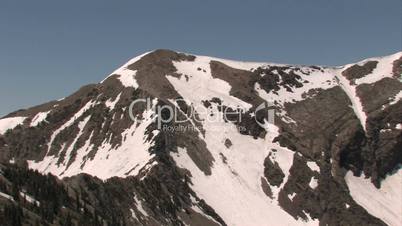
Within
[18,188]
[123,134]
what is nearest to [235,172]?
[123,134]

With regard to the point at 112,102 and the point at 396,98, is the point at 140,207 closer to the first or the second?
the point at 112,102

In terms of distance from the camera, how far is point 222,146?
165 meters

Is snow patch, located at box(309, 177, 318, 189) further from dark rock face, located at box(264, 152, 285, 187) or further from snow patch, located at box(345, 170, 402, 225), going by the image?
snow patch, located at box(345, 170, 402, 225)

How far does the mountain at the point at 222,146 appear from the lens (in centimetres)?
14221

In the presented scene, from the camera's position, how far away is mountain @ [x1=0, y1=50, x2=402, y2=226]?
142 metres

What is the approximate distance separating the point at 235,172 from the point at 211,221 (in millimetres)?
30361

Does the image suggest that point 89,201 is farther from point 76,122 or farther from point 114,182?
point 76,122

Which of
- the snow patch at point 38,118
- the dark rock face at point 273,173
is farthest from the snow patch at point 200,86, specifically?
the snow patch at point 38,118

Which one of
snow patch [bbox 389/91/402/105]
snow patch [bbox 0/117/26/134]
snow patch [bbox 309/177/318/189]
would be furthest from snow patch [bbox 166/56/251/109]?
snow patch [bbox 0/117/26/134]

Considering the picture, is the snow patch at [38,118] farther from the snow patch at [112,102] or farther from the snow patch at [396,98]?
the snow patch at [396,98]

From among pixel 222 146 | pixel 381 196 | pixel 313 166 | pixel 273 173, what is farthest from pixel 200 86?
pixel 381 196

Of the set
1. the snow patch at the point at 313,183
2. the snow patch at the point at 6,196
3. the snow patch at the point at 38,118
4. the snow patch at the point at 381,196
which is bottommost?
the snow patch at the point at 381,196

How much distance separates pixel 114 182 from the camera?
4897 inches

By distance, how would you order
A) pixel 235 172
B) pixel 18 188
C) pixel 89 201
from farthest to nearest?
pixel 235 172
pixel 89 201
pixel 18 188
